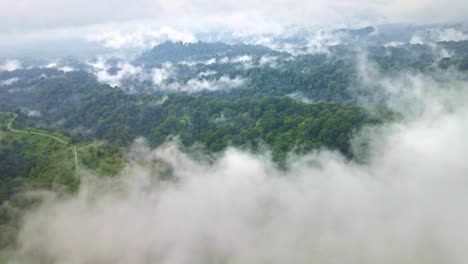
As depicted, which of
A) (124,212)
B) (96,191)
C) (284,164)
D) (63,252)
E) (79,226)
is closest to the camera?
(63,252)

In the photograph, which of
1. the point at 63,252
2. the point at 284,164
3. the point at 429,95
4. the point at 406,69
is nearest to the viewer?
the point at 63,252

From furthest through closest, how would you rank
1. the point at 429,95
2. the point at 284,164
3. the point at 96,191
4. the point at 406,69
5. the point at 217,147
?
the point at 406,69 → the point at 429,95 → the point at 217,147 → the point at 284,164 → the point at 96,191

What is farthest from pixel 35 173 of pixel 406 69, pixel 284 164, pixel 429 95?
pixel 406 69

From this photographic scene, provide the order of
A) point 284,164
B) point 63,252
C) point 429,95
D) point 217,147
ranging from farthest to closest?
point 429,95
point 217,147
point 284,164
point 63,252

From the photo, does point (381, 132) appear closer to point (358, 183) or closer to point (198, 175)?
point (358, 183)

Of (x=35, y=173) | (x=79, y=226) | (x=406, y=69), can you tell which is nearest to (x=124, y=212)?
(x=79, y=226)

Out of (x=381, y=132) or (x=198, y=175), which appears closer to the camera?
(x=381, y=132)

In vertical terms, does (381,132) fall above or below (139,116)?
above

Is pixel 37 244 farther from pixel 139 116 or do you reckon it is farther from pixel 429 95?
pixel 429 95

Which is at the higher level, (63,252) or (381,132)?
(381,132)
